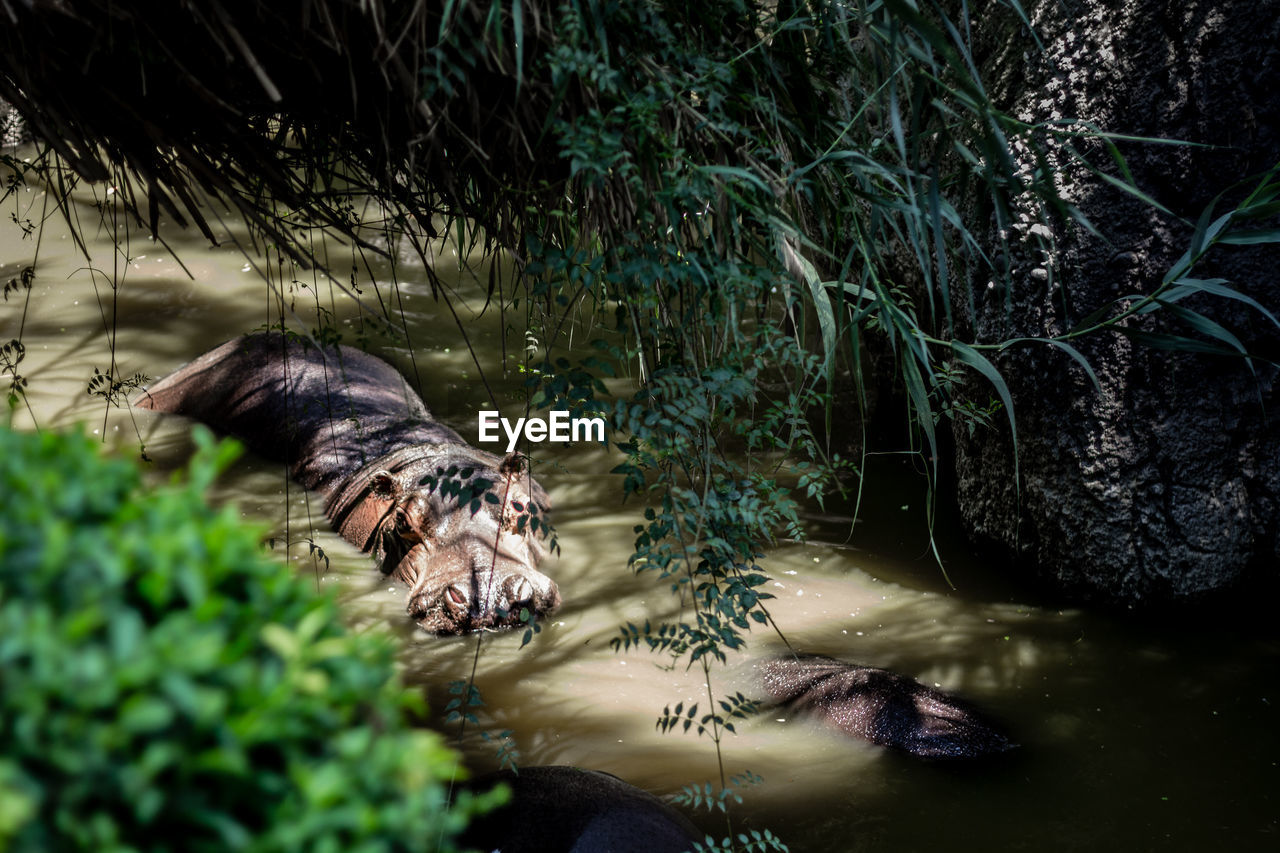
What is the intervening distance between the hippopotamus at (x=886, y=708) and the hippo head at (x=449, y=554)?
1.19m

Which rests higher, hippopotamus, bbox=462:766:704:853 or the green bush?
the green bush

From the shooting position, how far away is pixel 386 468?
18.0 ft

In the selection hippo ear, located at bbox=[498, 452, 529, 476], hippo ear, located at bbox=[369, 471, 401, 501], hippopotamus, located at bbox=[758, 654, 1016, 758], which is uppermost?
hippo ear, located at bbox=[498, 452, 529, 476]

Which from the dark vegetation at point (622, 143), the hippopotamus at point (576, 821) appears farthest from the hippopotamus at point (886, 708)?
the dark vegetation at point (622, 143)

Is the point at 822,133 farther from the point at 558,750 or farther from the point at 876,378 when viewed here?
the point at 876,378

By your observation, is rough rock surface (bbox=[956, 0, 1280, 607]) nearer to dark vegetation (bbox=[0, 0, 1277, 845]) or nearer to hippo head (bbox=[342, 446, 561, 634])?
dark vegetation (bbox=[0, 0, 1277, 845])

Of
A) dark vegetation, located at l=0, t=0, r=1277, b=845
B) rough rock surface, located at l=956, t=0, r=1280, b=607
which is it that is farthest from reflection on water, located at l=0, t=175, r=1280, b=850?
dark vegetation, located at l=0, t=0, r=1277, b=845

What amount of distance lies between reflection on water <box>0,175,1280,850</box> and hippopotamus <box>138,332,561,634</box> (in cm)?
15

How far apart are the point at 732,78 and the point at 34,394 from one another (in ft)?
19.3

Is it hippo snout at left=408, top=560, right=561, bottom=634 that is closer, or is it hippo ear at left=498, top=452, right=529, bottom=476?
hippo ear at left=498, top=452, right=529, bottom=476

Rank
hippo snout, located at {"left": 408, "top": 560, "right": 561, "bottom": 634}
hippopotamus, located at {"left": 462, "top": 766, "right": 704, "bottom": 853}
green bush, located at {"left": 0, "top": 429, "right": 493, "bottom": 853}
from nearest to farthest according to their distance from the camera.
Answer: green bush, located at {"left": 0, "top": 429, "right": 493, "bottom": 853} < hippopotamus, located at {"left": 462, "top": 766, "right": 704, "bottom": 853} < hippo snout, located at {"left": 408, "top": 560, "right": 561, "bottom": 634}

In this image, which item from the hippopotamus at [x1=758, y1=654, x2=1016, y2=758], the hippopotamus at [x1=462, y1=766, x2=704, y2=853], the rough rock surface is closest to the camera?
the hippopotamus at [x1=462, y1=766, x2=704, y2=853]

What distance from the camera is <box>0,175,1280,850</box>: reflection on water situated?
10.7 ft

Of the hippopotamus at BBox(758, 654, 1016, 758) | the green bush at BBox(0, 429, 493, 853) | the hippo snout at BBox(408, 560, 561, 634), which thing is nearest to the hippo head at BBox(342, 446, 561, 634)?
the hippo snout at BBox(408, 560, 561, 634)
